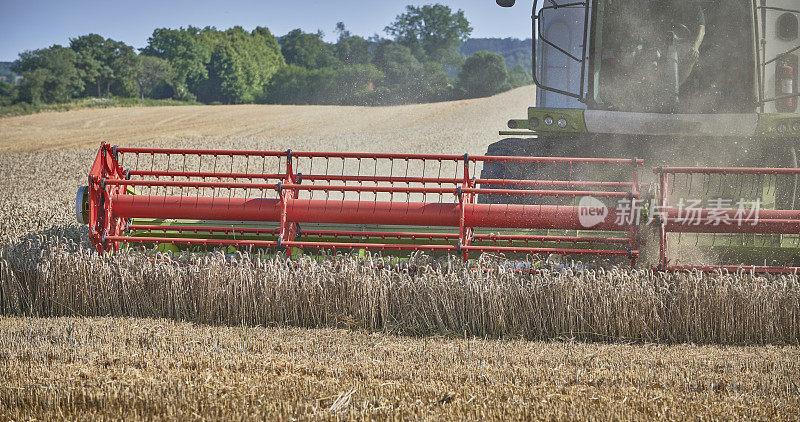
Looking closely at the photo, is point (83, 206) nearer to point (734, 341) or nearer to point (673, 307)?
point (673, 307)

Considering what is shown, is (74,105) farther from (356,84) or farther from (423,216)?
(423,216)

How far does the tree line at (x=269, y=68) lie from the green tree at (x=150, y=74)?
2.7 inches

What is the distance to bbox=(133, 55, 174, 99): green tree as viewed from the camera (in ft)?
165

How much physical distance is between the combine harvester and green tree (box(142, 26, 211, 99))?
51443 millimetres

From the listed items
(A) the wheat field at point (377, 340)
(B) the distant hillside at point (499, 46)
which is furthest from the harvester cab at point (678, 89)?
(B) the distant hillside at point (499, 46)

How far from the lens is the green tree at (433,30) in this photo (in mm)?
63531

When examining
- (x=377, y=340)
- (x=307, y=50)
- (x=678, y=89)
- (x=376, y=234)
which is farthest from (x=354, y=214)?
(x=307, y=50)

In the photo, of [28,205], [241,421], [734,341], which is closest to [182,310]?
[241,421]

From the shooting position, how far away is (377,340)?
4.46 m

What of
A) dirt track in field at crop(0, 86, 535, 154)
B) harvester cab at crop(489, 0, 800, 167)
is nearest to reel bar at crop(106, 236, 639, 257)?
harvester cab at crop(489, 0, 800, 167)

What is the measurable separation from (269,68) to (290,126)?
112 feet

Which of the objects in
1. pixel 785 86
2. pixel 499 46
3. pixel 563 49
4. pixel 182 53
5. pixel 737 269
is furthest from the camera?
pixel 499 46

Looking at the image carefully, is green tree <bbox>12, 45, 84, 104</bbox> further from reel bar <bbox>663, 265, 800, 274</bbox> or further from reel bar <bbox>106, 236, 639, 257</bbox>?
reel bar <bbox>663, 265, 800, 274</bbox>

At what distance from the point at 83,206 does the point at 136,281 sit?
0.82 metres
